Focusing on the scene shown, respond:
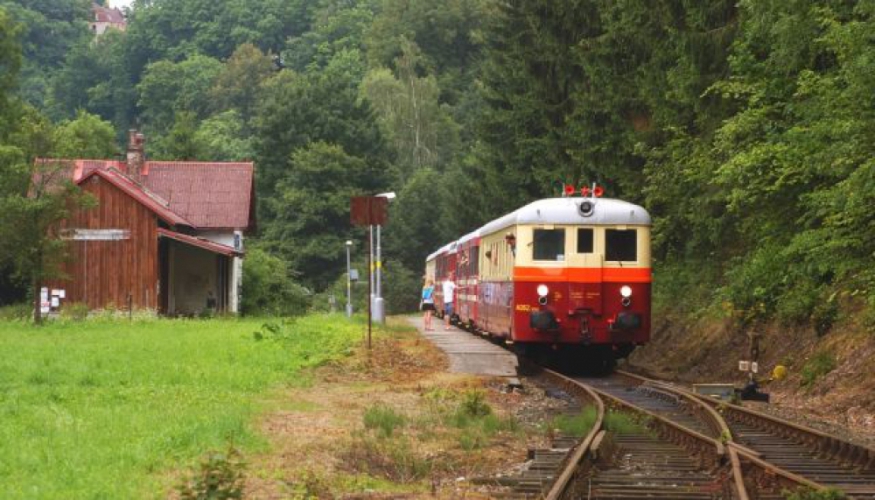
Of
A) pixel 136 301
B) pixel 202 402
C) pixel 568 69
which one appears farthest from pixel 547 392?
Result: pixel 136 301

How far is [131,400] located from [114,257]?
29.8 metres

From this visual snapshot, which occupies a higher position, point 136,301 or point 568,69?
point 568,69

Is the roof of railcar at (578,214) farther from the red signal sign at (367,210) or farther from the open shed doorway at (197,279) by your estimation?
the open shed doorway at (197,279)

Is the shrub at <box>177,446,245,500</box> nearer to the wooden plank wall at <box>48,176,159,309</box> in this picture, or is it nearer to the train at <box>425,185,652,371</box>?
the train at <box>425,185,652,371</box>

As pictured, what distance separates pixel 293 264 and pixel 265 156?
330 inches

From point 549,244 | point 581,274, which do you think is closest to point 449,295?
point 549,244

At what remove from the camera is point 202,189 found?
2147 inches

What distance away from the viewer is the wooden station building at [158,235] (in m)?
43.6

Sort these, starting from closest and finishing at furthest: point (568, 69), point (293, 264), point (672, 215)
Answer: point (672, 215) < point (568, 69) < point (293, 264)

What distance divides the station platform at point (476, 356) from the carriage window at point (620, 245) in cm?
249

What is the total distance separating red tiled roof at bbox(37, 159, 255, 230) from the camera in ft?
173

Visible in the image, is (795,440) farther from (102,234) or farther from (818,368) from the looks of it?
(102,234)

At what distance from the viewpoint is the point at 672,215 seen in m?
27.1

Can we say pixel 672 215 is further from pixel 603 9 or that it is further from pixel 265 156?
pixel 265 156
